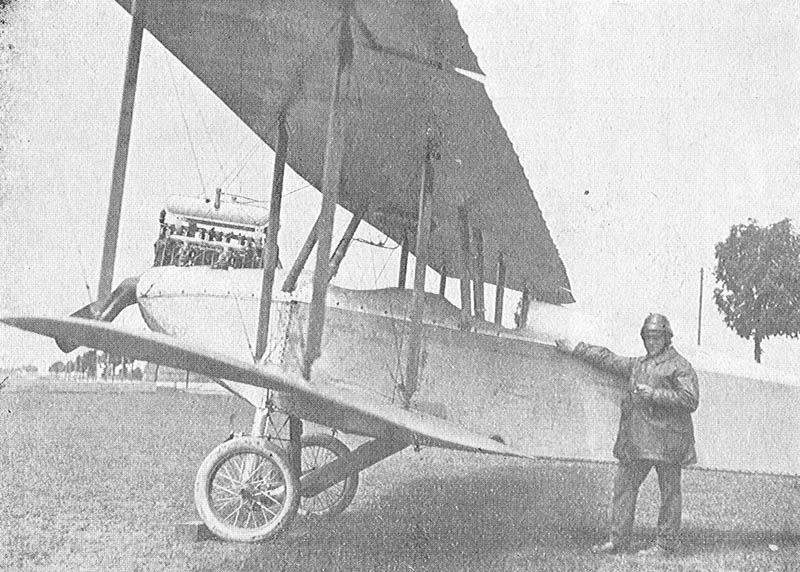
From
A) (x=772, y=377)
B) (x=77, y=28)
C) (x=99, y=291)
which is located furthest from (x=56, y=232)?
(x=772, y=377)

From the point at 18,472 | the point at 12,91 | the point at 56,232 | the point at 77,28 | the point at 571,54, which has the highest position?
the point at 571,54

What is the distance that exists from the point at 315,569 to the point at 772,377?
4.19 metres

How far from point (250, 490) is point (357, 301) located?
163 centimetres

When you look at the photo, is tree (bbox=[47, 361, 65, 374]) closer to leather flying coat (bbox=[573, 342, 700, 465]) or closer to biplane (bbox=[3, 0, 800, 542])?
biplane (bbox=[3, 0, 800, 542])

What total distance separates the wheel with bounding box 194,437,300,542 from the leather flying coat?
7.39 feet

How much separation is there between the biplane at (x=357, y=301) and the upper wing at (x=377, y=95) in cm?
1

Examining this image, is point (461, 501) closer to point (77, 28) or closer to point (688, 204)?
point (688, 204)

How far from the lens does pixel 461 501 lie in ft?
20.9

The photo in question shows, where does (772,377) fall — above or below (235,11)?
below

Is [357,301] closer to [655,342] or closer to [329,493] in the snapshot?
[329,493]

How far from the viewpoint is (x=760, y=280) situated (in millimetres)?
11320

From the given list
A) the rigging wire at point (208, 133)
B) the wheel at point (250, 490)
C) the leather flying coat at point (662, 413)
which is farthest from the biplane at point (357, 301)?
the leather flying coat at point (662, 413)

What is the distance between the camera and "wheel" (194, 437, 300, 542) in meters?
3.87

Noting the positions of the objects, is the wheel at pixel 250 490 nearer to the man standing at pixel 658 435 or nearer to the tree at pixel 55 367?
the man standing at pixel 658 435
